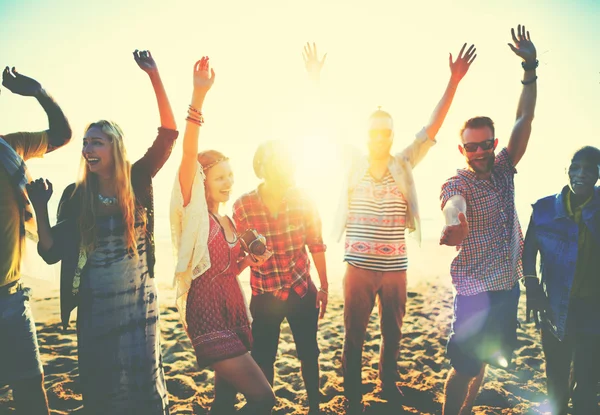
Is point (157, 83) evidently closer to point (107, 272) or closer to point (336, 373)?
point (107, 272)

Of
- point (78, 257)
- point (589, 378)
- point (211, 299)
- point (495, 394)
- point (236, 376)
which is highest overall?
point (78, 257)

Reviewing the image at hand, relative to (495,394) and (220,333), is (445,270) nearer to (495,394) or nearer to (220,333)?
(495,394)

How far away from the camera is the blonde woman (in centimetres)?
245

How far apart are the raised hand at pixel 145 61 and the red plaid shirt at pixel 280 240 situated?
4.26 ft

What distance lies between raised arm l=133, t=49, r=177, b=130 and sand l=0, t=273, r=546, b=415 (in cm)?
281

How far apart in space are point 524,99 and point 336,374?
140 inches

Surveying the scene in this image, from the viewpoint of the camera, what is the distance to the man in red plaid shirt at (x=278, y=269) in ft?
11.0

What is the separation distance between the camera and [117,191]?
8.34ft

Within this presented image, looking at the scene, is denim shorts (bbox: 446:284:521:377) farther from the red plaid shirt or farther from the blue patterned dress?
the blue patterned dress

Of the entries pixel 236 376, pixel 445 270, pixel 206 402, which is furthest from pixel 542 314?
pixel 445 270

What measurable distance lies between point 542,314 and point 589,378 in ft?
1.83

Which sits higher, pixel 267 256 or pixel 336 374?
pixel 267 256

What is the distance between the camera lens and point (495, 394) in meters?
3.94

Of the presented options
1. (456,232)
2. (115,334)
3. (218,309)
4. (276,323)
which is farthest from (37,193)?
(456,232)
